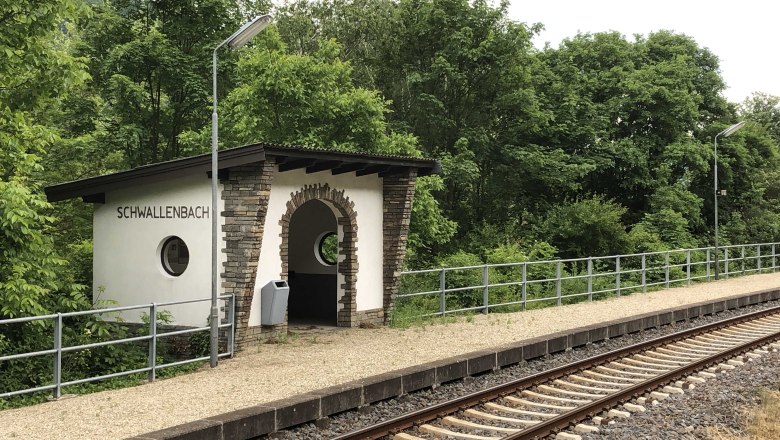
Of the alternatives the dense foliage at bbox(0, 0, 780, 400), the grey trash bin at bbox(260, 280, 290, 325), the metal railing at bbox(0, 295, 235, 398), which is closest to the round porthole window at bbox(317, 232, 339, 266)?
the grey trash bin at bbox(260, 280, 290, 325)

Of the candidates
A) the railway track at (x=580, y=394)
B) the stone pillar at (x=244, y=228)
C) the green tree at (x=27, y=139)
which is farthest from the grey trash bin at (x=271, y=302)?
the railway track at (x=580, y=394)

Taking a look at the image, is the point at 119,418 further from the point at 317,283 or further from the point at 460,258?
the point at 460,258

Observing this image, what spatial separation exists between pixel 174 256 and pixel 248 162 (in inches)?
112

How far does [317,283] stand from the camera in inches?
695

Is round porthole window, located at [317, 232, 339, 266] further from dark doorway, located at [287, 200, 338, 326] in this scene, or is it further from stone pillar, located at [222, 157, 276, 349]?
stone pillar, located at [222, 157, 276, 349]

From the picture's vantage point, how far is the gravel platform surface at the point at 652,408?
8734mm

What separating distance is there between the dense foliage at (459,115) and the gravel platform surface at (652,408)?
→ 12173 millimetres

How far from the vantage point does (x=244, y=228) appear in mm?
13539

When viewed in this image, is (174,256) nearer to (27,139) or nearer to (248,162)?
(248,162)

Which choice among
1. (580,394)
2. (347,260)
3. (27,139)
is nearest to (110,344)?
(27,139)

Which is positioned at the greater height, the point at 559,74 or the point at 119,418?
the point at 559,74

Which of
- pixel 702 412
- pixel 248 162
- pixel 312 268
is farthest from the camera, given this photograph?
pixel 312 268

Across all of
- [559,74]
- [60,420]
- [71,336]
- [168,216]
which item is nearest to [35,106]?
[168,216]

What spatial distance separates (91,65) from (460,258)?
53.0 ft
